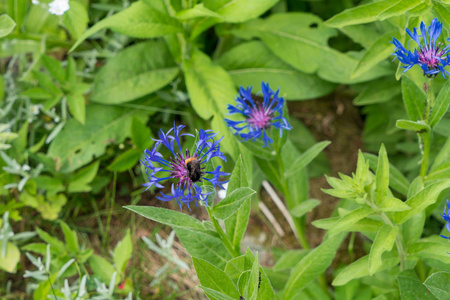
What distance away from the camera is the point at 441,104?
1879 mm

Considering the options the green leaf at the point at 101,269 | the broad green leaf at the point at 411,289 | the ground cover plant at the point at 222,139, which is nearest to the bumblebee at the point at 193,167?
the ground cover plant at the point at 222,139

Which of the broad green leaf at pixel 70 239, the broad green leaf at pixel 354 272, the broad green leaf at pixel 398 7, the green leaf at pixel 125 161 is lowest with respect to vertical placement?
the broad green leaf at pixel 70 239

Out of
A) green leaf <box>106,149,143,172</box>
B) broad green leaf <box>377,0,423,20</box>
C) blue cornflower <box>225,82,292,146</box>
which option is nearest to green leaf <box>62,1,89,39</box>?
green leaf <box>106,149,143,172</box>

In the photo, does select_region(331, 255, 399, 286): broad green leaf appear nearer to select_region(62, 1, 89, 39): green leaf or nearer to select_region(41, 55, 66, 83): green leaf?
select_region(62, 1, 89, 39): green leaf

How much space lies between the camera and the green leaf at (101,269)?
2.48 m

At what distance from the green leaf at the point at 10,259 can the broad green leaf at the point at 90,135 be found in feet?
1.59

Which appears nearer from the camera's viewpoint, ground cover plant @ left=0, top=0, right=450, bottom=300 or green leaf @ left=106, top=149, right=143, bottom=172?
ground cover plant @ left=0, top=0, right=450, bottom=300

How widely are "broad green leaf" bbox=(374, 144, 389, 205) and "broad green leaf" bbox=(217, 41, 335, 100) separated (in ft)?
3.47

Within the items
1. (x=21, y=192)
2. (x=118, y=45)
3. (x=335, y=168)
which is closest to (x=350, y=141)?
(x=335, y=168)

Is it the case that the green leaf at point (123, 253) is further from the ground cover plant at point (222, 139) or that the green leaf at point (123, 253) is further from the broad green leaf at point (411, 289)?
the broad green leaf at point (411, 289)

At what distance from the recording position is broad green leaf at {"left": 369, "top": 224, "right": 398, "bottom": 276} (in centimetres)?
169

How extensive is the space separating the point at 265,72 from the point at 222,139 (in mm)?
A: 664

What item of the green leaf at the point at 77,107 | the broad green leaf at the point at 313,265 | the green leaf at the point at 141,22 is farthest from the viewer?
the green leaf at the point at 77,107

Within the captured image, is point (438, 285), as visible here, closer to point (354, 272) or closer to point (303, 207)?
point (354, 272)
